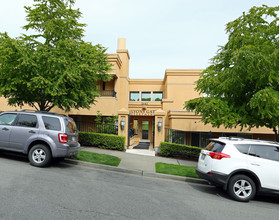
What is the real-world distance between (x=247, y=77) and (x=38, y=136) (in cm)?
958

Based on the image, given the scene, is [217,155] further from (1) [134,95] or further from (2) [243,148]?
(1) [134,95]

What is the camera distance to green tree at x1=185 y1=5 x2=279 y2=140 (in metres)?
8.57

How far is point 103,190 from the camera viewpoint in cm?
530

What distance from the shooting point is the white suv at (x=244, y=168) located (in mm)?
5621

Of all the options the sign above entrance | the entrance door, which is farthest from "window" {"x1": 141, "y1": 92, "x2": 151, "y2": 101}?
the sign above entrance

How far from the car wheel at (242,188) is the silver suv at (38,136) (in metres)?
5.63

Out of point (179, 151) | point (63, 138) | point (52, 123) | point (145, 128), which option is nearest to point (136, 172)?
point (63, 138)

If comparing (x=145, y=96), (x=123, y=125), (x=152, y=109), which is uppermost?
(x=145, y=96)

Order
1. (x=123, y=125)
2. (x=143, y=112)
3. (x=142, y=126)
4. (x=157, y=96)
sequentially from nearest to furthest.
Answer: (x=123, y=125) < (x=143, y=112) < (x=142, y=126) < (x=157, y=96)

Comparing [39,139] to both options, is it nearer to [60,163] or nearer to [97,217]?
[60,163]

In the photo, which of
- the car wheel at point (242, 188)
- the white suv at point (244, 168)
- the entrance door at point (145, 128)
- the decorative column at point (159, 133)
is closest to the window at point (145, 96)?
the entrance door at point (145, 128)

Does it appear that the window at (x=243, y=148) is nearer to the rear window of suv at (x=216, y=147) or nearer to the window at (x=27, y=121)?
the rear window of suv at (x=216, y=147)

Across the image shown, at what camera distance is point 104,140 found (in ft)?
41.3

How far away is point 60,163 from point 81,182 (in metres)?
2.80
